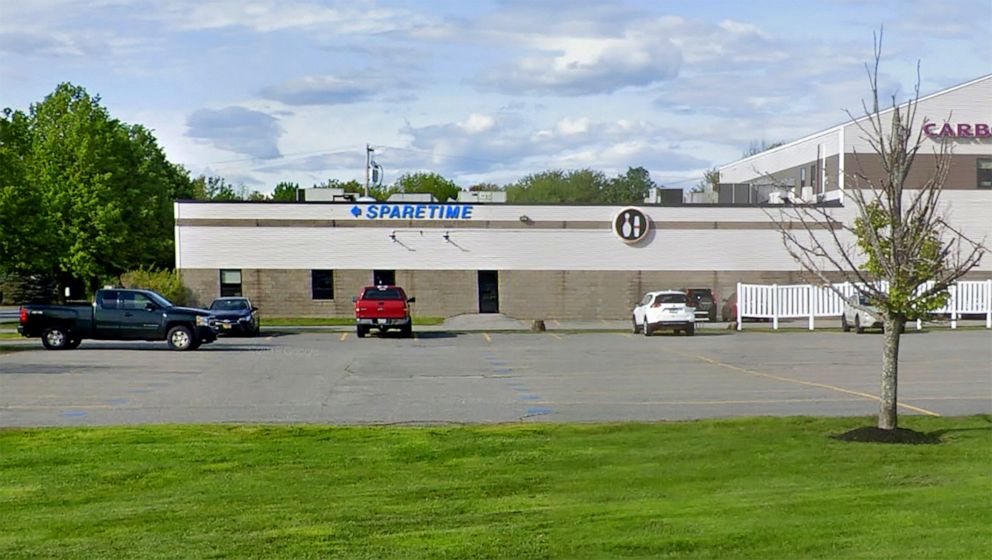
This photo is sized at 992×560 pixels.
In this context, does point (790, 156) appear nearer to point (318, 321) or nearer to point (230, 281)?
point (318, 321)

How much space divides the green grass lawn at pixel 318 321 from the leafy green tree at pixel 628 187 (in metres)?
64.2

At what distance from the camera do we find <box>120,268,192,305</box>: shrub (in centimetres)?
5384

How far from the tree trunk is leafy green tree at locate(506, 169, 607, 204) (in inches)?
4034

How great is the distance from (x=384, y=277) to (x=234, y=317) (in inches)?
610

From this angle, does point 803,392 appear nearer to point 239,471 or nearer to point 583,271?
point 239,471

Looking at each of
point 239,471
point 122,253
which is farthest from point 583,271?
point 239,471

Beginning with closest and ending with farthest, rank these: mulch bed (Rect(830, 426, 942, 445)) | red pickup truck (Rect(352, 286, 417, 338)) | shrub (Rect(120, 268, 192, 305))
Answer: mulch bed (Rect(830, 426, 942, 445)) → red pickup truck (Rect(352, 286, 417, 338)) → shrub (Rect(120, 268, 192, 305))

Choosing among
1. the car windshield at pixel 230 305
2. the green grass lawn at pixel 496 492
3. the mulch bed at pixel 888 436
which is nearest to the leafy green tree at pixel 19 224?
the car windshield at pixel 230 305

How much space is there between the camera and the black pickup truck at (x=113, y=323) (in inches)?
1352

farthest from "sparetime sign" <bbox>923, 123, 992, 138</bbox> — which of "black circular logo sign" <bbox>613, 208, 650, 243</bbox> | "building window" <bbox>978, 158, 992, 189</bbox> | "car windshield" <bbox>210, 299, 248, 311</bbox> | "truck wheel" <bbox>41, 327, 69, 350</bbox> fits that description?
"truck wheel" <bbox>41, 327, 69, 350</bbox>

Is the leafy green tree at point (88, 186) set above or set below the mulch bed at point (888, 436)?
above

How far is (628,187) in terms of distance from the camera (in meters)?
134

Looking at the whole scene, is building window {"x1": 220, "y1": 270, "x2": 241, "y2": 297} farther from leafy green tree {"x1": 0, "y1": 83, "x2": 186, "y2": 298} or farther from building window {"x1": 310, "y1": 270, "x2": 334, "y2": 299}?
leafy green tree {"x1": 0, "y1": 83, "x2": 186, "y2": 298}

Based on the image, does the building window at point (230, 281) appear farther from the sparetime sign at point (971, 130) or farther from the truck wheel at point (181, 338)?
the sparetime sign at point (971, 130)
